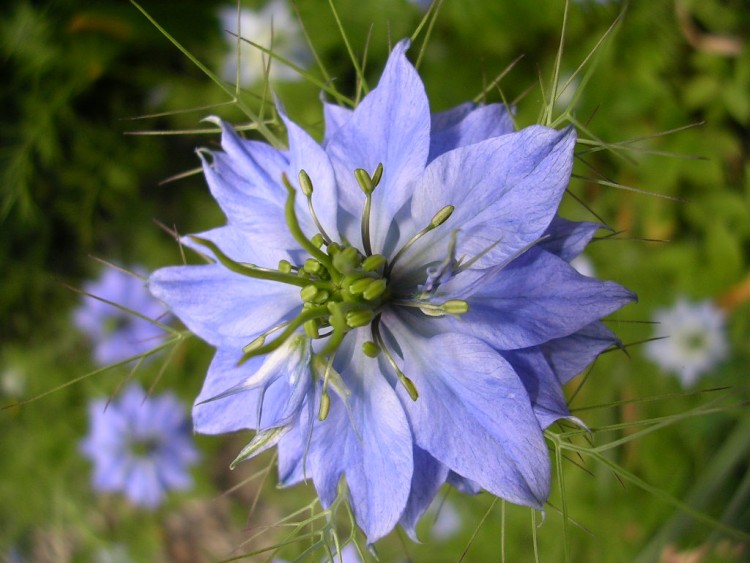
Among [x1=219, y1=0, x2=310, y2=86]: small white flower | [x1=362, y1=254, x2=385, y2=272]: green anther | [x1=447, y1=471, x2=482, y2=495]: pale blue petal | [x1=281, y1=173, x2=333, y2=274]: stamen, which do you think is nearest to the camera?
[x1=281, y1=173, x2=333, y2=274]: stamen

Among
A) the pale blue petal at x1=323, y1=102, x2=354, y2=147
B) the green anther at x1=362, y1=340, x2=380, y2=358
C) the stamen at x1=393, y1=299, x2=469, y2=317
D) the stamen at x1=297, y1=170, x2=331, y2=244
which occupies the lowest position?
the green anther at x1=362, y1=340, x2=380, y2=358

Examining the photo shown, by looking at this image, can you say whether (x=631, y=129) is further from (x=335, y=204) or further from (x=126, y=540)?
(x=126, y=540)

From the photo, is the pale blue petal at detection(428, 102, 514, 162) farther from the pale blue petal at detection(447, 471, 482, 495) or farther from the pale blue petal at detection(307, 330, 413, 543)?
the pale blue petal at detection(447, 471, 482, 495)

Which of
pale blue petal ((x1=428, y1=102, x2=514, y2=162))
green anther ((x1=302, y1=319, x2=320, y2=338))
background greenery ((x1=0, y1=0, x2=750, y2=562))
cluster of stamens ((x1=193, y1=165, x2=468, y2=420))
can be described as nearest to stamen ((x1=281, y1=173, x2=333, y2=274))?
cluster of stamens ((x1=193, y1=165, x2=468, y2=420))

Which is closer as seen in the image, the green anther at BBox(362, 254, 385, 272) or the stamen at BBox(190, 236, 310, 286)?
the stamen at BBox(190, 236, 310, 286)

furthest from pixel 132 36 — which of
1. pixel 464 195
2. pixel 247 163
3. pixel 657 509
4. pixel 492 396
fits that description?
pixel 657 509

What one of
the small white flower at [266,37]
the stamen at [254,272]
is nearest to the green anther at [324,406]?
the stamen at [254,272]

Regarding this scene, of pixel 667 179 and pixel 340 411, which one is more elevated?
pixel 340 411
